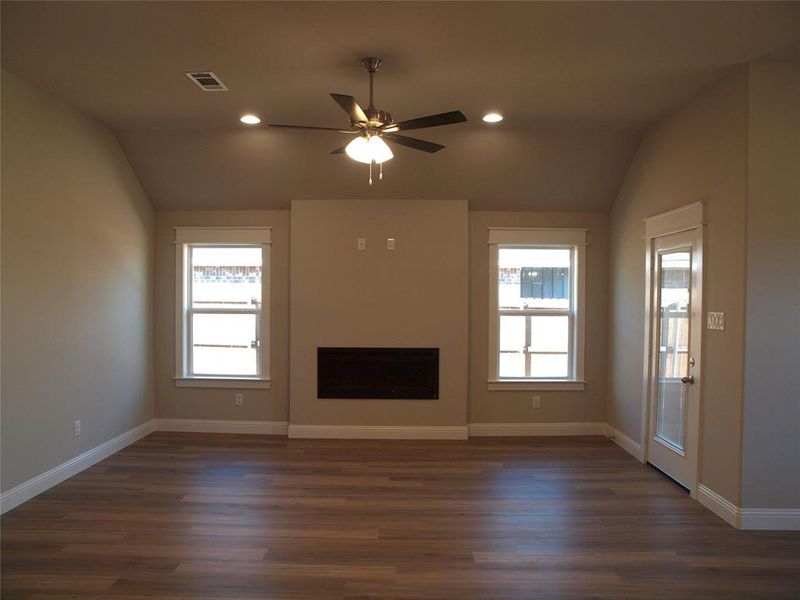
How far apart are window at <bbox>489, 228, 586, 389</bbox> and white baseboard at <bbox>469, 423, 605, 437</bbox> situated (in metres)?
0.48

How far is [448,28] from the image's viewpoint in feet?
8.75

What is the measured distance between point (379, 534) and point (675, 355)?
105 inches

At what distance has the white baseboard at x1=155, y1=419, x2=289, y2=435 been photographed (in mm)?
5191

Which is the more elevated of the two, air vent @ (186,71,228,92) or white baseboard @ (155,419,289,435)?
air vent @ (186,71,228,92)

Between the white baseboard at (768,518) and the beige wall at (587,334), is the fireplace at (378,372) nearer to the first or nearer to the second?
the beige wall at (587,334)

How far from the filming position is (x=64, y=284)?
381 cm

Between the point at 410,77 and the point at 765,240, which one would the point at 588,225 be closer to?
the point at 765,240

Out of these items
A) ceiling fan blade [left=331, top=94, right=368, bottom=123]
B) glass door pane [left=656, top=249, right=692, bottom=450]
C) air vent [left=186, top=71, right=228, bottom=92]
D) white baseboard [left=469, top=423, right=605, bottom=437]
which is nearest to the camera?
ceiling fan blade [left=331, top=94, right=368, bottom=123]

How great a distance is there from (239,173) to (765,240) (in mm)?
4318

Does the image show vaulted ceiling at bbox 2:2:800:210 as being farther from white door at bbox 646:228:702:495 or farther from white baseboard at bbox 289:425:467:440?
white baseboard at bbox 289:425:467:440

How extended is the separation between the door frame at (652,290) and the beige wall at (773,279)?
42 cm

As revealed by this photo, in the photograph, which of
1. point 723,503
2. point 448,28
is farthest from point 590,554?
point 448,28

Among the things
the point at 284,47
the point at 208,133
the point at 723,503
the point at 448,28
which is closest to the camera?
the point at 448,28

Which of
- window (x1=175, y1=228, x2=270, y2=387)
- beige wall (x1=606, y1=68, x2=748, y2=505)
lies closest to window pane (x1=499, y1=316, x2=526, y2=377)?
beige wall (x1=606, y1=68, x2=748, y2=505)
